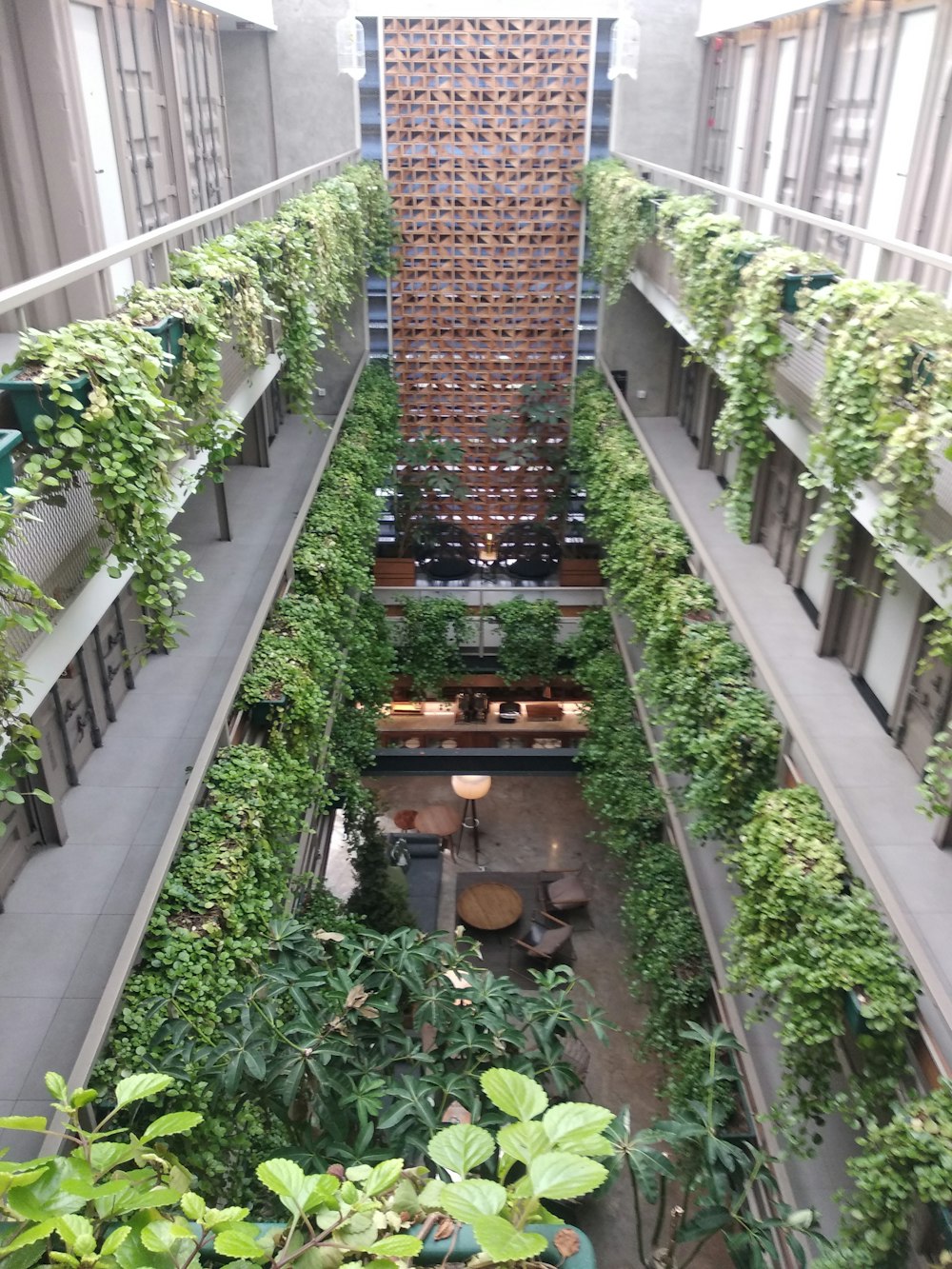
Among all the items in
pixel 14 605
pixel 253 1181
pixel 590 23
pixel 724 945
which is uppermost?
pixel 590 23

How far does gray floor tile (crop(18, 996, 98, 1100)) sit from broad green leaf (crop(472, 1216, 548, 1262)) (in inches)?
144

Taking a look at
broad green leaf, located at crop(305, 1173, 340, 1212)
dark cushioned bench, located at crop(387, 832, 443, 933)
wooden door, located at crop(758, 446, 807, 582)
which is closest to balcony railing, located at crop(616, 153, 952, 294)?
wooden door, located at crop(758, 446, 807, 582)

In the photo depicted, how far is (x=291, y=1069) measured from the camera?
3.39 m

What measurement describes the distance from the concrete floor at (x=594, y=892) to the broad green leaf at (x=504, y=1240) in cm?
649

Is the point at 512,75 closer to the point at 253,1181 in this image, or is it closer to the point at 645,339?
the point at 645,339

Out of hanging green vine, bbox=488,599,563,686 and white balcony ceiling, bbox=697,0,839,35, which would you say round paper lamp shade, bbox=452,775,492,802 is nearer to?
hanging green vine, bbox=488,599,563,686

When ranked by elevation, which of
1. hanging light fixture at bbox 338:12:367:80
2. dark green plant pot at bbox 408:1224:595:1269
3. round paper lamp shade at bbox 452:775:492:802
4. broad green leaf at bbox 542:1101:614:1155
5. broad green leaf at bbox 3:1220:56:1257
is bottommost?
round paper lamp shade at bbox 452:775:492:802

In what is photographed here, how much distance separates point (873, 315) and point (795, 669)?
346 centimetres

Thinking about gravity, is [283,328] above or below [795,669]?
above

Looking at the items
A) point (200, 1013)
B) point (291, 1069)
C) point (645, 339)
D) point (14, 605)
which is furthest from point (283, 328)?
point (645, 339)

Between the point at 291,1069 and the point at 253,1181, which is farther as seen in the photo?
the point at 253,1181

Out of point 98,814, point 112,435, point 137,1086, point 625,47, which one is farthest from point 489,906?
point 625,47

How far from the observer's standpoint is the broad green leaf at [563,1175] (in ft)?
3.70

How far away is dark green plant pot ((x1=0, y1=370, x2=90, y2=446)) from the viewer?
3.50 m
